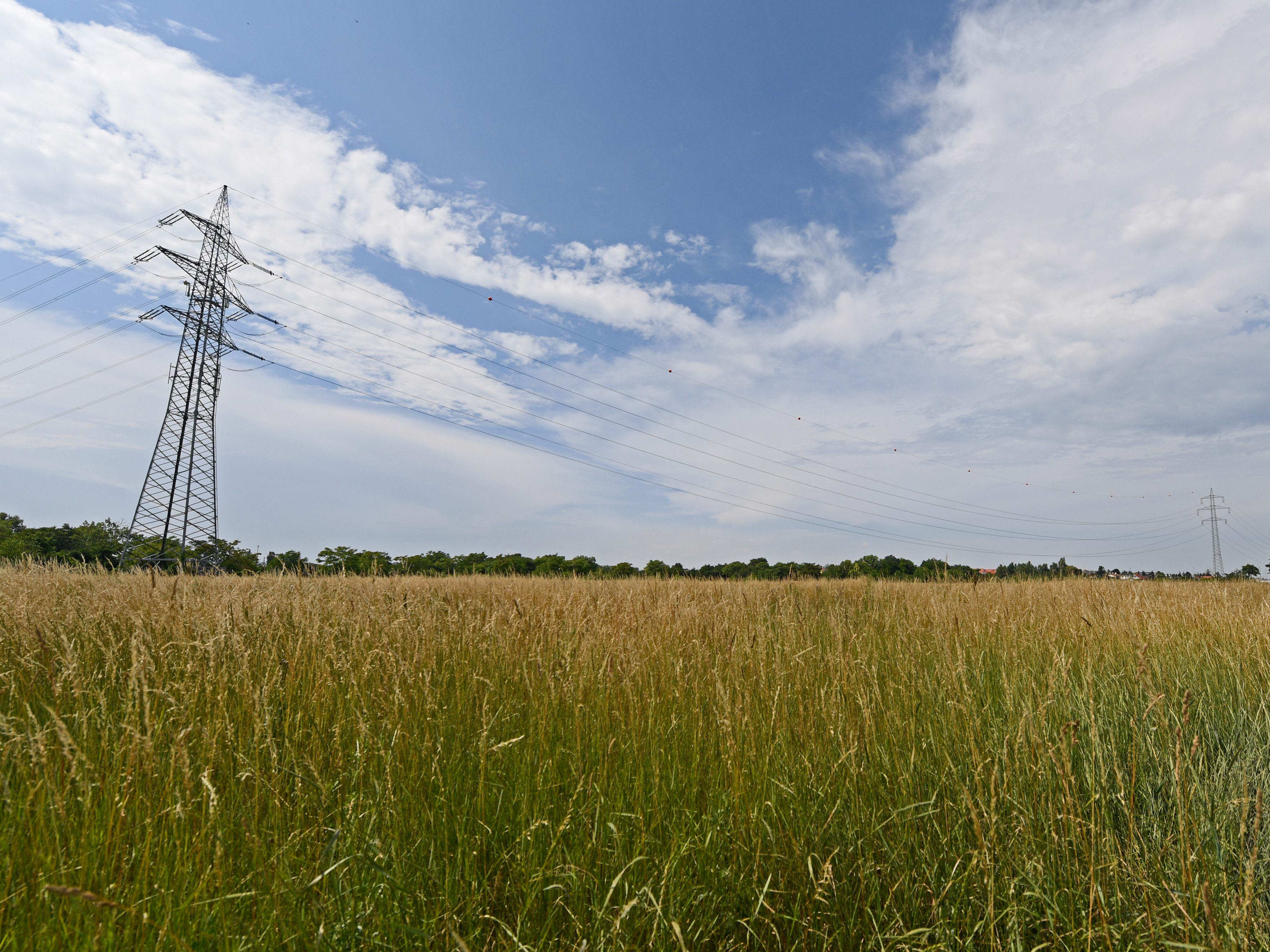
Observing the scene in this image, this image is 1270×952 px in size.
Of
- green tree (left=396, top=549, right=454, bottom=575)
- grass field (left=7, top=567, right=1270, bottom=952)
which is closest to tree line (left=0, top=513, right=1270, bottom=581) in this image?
green tree (left=396, top=549, right=454, bottom=575)

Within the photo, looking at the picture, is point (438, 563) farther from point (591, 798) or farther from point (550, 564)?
point (591, 798)

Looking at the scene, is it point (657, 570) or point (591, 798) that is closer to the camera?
point (591, 798)

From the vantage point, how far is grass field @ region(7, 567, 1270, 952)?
1.83 metres

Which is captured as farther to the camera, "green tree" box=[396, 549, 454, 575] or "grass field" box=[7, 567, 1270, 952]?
"green tree" box=[396, 549, 454, 575]

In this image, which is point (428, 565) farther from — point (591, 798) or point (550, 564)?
point (591, 798)

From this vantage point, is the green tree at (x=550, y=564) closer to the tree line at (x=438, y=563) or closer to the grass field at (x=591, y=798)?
the tree line at (x=438, y=563)

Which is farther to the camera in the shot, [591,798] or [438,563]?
[438,563]

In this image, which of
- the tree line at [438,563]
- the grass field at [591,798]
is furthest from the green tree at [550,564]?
the grass field at [591,798]

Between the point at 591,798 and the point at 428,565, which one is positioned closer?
the point at 591,798

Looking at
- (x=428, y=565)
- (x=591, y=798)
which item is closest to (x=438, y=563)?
(x=428, y=565)

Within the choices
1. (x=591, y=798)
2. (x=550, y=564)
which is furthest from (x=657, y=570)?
(x=591, y=798)

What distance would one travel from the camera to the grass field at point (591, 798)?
183cm

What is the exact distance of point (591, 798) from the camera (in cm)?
240

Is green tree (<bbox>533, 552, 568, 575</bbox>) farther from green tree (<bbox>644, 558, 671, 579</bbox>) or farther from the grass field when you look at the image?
the grass field
